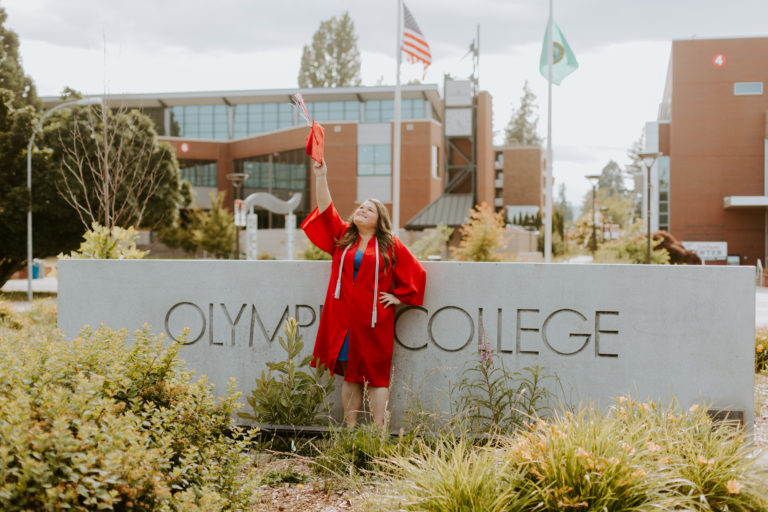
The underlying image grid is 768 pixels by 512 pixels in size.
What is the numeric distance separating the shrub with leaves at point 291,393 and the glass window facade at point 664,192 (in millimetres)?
44593

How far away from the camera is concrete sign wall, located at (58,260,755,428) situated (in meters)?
4.70

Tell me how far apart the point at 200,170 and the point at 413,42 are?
42.6m

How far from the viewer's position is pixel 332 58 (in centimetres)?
6669

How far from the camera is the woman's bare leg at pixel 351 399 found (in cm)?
474

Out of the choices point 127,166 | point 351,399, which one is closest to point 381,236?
point 351,399

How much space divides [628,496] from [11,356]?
2.76 metres

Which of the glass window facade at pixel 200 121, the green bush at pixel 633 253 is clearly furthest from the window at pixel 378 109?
the green bush at pixel 633 253

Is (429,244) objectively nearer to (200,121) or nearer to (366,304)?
(366,304)

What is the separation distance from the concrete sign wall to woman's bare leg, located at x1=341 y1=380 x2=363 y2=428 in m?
0.40

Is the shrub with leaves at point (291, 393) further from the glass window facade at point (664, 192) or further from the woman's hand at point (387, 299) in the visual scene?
the glass window facade at point (664, 192)

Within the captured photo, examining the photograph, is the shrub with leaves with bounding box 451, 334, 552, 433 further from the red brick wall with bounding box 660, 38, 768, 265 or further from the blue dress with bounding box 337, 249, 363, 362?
the red brick wall with bounding box 660, 38, 768, 265

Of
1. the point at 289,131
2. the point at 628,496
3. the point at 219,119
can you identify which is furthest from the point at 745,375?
the point at 219,119

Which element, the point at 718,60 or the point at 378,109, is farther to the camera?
the point at 378,109

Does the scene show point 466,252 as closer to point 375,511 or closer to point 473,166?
point 473,166
